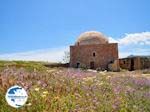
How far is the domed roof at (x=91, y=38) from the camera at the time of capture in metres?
55.0

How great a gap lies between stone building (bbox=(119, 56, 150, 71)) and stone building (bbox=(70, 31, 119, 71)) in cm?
232

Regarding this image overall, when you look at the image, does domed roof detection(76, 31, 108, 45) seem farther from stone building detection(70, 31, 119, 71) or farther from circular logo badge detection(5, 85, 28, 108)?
circular logo badge detection(5, 85, 28, 108)

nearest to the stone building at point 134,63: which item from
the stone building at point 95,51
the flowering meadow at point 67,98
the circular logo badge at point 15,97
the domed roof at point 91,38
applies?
the stone building at point 95,51

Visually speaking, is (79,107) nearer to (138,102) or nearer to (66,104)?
(66,104)

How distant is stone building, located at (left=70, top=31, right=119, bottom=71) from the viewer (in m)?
54.8

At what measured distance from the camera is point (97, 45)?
5469 centimetres

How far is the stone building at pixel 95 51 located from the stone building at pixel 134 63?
232cm

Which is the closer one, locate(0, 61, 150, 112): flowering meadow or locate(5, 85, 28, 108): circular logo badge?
locate(5, 85, 28, 108): circular logo badge

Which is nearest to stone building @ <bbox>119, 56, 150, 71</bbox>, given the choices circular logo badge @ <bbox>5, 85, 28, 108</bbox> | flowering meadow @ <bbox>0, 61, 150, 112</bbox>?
flowering meadow @ <bbox>0, 61, 150, 112</bbox>

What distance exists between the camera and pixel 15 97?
5523 mm

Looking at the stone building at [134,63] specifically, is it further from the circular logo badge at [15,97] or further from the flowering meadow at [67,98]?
the circular logo badge at [15,97]

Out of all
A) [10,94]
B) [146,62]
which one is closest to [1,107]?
[10,94]

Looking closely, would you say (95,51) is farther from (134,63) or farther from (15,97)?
(15,97)

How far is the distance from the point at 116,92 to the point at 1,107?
3819 millimetres
